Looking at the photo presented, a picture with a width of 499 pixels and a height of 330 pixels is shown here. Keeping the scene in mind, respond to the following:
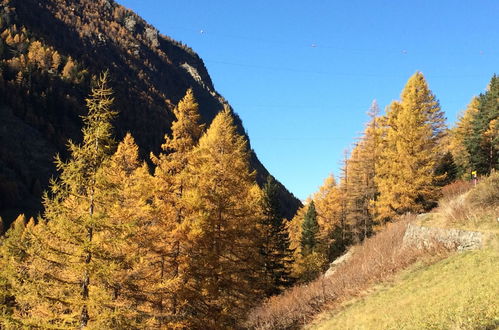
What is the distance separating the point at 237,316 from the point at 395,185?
18.6 m

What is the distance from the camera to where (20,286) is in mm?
11047

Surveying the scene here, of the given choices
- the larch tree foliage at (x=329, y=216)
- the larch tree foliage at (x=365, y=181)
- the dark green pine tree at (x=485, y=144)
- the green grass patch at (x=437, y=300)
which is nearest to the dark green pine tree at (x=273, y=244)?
the larch tree foliage at (x=365, y=181)

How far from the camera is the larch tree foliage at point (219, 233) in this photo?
57.8 ft

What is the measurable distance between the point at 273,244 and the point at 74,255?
→ 2639cm

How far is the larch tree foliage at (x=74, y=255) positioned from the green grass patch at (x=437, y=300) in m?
9.21

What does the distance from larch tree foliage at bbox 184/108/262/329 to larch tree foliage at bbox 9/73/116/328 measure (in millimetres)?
5461

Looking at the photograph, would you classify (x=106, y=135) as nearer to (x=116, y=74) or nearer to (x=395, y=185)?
(x=395, y=185)

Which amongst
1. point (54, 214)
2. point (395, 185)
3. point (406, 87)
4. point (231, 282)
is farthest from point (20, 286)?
point (406, 87)

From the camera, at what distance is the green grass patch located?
405 inches

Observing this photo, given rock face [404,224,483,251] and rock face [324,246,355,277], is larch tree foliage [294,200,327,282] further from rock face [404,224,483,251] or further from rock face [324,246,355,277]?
rock face [404,224,483,251]

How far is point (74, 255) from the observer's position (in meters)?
11.6

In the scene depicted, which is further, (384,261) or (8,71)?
(8,71)

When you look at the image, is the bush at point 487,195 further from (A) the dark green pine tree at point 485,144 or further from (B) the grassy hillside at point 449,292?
(A) the dark green pine tree at point 485,144

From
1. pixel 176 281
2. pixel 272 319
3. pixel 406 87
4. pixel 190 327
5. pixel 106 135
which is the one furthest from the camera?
pixel 406 87
